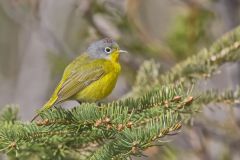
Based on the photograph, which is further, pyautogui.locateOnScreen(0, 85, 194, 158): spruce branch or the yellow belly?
the yellow belly

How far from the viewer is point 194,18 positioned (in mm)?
4191

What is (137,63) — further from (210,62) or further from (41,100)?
(41,100)

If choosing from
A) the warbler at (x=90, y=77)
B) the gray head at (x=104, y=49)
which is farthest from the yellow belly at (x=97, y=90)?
the gray head at (x=104, y=49)

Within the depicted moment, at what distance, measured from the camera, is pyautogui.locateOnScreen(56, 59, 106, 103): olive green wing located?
3.10 m

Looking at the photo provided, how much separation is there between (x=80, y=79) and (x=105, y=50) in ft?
1.55

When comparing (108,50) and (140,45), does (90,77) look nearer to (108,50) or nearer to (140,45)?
(108,50)

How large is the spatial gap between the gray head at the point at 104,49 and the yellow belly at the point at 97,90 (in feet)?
1.14

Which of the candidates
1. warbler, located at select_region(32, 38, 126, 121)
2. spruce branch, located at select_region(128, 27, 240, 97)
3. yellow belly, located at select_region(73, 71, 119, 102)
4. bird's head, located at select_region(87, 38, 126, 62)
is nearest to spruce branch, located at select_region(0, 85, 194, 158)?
spruce branch, located at select_region(128, 27, 240, 97)

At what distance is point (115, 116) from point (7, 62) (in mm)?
4930

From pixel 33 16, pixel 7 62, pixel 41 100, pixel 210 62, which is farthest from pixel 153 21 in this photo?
pixel 210 62

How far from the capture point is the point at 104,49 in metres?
3.73

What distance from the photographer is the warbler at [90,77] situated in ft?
10.5

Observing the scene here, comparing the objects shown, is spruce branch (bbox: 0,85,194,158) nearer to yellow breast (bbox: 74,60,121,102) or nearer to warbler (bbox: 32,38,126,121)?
warbler (bbox: 32,38,126,121)

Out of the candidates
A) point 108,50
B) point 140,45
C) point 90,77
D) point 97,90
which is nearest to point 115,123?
point 97,90
